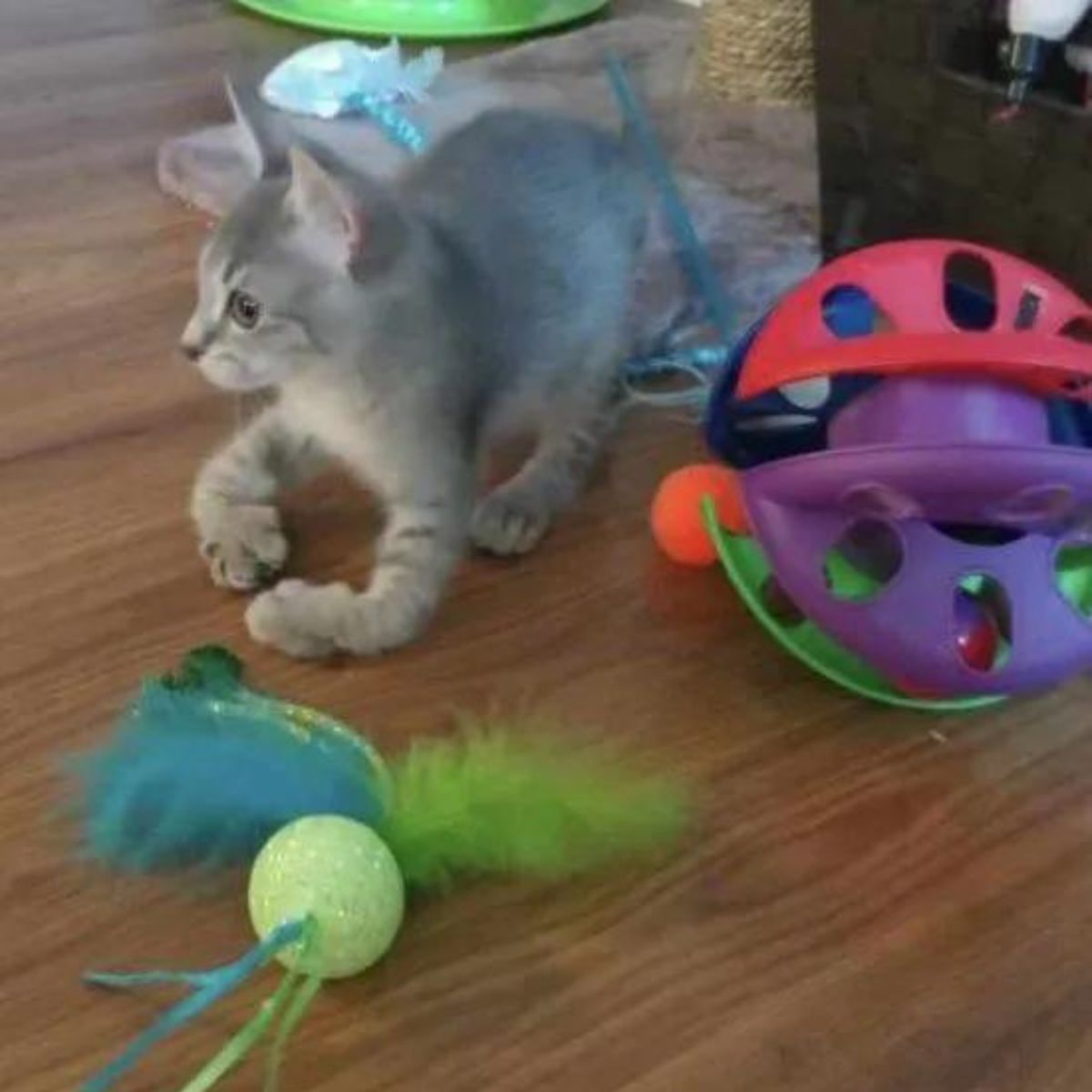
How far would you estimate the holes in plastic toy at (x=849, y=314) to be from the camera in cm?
96

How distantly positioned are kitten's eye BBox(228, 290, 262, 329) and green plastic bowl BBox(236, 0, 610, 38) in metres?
1.11

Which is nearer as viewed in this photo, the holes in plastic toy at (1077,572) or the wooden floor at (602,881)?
the wooden floor at (602,881)

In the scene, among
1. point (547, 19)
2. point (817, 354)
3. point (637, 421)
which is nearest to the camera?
point (817, 354)

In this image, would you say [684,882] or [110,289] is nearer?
[684,882]

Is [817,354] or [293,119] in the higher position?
[817,354]

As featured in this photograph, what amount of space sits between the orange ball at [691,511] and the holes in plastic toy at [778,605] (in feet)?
0.15

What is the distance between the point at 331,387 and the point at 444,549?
0.11m

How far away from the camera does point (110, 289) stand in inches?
53.3

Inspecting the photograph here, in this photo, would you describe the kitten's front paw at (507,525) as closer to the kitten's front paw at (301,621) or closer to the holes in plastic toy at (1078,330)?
the kitten's front paw at (301,621)

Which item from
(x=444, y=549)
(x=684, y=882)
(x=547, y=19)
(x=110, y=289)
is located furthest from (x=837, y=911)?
(x=547, y=19)

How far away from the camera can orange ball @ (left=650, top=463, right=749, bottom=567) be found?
1017 millimetres

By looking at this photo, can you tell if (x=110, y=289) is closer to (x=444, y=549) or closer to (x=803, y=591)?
(x=444, y=549)

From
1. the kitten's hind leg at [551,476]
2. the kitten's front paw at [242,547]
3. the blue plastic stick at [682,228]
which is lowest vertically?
the blue plastic stick at [682,228]

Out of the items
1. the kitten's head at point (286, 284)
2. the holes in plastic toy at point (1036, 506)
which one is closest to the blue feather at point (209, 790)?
the kitten's head at point (286, 284)
